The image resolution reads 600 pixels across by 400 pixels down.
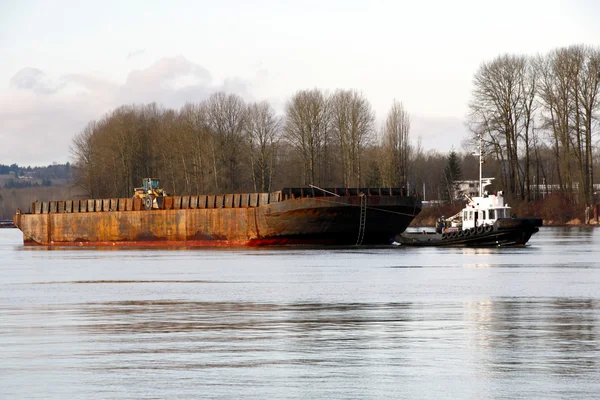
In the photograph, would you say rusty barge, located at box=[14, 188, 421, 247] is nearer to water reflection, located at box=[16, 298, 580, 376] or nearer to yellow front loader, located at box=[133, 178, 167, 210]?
yellow front loader, located at box=[133, 178, 167, 210]

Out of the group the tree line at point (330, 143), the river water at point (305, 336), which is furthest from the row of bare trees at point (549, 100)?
the river water at point (305, 336)

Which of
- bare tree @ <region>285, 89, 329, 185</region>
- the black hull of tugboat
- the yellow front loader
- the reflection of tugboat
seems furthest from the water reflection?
bare tree @ <region>285, 89, 329, 185</region>

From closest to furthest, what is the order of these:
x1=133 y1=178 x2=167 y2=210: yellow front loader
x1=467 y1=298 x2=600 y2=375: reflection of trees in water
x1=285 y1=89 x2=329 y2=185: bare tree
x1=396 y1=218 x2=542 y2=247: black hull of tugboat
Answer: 1. x1=467 y1=298 x2=600 y2=375: reflection of trees in water
2. x1=396 y1=218 x2=542 y2=247: black hull of tugboat
3. x1=133 y1=178 x2=167 y2=210: yellow front loader
4. x1=285 y1=89 x2=329 y2=185: bare tree

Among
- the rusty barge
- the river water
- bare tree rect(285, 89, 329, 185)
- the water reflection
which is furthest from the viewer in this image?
bare tree rect(285, 89, 329, 185)

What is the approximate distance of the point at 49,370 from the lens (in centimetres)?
1334

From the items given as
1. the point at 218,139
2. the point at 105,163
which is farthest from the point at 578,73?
the point at 105,163

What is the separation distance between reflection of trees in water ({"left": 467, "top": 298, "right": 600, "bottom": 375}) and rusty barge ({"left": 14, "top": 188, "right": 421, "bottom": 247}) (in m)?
A: 34.1

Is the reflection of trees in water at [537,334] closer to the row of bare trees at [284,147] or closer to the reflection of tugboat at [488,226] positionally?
the reflection of tugboat at [488,226]

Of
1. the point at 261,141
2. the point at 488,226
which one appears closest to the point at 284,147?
the point at 261,141

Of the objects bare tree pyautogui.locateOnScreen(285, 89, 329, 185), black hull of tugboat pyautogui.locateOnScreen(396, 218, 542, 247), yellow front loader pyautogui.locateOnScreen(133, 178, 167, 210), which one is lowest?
black hull of tugboat pyautogui.locateOnScreen(396, 218, 542, 247)

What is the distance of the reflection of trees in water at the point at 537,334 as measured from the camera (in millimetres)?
13445

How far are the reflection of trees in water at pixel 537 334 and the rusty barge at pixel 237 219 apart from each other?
34.1 m

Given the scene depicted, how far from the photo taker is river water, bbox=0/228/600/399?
12.1 m

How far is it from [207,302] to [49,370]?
422 inches
